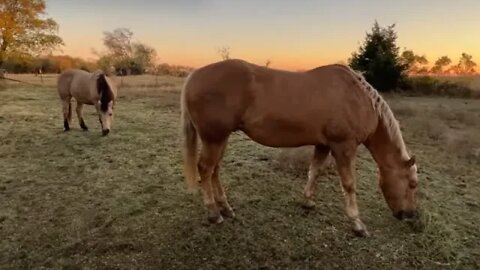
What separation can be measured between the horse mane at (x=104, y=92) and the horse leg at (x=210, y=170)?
4.49 m

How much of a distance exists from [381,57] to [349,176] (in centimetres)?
1623

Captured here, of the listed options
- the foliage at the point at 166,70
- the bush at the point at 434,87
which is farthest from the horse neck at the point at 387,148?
the foliage at the point at 166,70

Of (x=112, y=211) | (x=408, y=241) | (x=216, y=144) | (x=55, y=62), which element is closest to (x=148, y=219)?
(x=112, y=211)

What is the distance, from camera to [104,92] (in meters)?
7.39

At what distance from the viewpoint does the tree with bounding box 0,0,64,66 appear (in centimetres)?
2284

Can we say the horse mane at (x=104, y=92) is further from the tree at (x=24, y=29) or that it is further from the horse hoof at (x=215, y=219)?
the tree at (x=24, y=29)

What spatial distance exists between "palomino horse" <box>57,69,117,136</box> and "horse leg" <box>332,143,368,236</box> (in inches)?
210

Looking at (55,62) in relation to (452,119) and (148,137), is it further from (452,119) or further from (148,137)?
(452,119)

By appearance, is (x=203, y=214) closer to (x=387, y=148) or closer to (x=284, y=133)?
(x=284, y=133)

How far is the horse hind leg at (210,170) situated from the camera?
353cm

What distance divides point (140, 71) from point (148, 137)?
3434 centimetres

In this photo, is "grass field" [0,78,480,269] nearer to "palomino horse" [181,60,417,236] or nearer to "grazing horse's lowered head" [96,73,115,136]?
"palomino horse" [181,60,417,236]

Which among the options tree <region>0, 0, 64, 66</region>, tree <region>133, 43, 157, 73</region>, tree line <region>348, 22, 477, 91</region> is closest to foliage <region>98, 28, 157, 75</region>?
tree <region>133, 43, 157, 73</region>


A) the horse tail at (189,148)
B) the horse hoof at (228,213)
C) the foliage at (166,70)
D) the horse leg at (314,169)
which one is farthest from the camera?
the foliage at (166,70)
